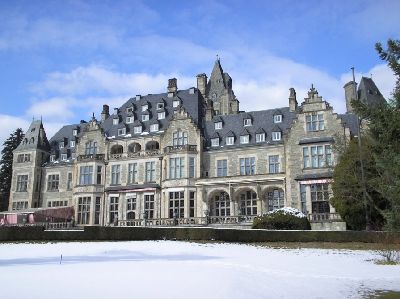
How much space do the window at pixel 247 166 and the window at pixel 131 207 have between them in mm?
12236

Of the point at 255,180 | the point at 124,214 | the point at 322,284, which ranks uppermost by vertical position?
the point at 255,180

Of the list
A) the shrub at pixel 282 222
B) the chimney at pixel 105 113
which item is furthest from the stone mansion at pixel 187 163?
the shrub at pixel 282 222

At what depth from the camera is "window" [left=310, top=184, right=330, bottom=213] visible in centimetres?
3822

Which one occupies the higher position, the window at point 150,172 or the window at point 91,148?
the window at point 91,148

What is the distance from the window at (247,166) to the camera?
143 ft

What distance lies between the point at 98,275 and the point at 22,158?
47.3 m

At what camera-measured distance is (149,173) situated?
46.3m

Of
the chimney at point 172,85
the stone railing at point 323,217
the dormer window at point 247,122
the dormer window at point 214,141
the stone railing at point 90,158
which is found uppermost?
the chimney at point 172,85

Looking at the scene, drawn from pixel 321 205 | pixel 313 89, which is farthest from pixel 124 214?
pixel 313 89

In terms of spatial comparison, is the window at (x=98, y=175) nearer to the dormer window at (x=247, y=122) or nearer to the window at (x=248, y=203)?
the window at (x=248, y=203)

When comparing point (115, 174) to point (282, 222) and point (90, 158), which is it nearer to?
point (90, 158)

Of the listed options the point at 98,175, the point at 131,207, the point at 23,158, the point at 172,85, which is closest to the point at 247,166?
the point at 131,207

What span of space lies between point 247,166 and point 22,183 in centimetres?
2891

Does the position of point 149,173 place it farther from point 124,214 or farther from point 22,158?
point 22,158
